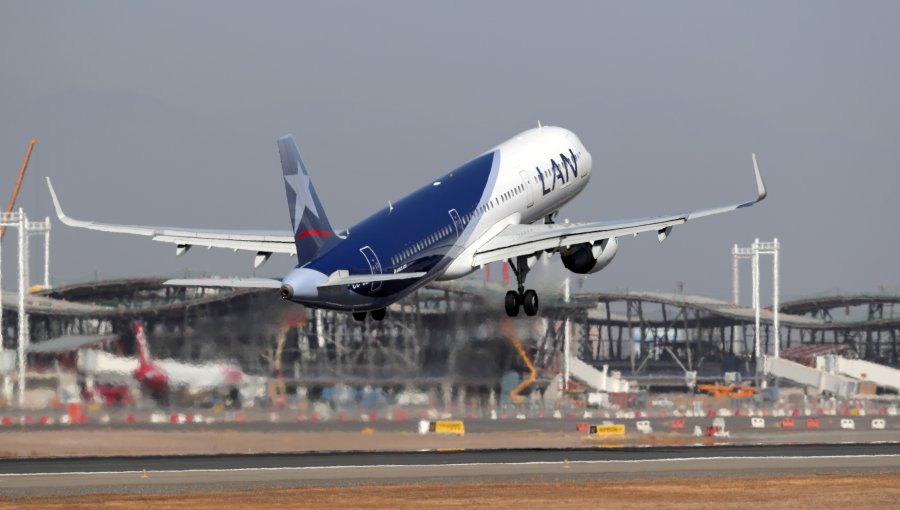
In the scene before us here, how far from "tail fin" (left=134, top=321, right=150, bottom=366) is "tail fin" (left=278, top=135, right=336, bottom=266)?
15.6m

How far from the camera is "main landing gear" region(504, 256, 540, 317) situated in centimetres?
5762

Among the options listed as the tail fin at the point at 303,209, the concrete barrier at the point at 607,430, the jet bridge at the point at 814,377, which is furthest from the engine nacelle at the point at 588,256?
the jet bridge at the point at 814,377

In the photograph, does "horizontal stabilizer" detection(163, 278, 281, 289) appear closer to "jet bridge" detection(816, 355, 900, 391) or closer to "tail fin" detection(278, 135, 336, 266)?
"tail fin" detection(278, 135, 336, 266)

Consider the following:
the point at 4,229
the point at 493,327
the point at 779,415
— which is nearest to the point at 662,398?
the point at 779,415

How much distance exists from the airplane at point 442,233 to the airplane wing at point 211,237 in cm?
4

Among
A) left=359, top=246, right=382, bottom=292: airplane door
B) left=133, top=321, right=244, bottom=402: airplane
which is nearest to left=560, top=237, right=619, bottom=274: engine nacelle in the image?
left=359, top=246, right=382, bottom=292: airplane door

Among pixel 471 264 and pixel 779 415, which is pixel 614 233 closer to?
pixel 471 264

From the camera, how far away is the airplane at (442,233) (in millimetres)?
49094

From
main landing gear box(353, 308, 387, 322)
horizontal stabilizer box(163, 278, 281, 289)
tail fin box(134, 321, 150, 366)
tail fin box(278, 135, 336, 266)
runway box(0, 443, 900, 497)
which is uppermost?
tail fin box(278, 135, 336, 266)

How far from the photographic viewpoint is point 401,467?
63656 mm

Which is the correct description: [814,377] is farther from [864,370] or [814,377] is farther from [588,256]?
[588,256]

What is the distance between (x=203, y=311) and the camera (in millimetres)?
65375

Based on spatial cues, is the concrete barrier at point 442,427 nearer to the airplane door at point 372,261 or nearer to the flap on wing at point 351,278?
the airplane door at point 372,261

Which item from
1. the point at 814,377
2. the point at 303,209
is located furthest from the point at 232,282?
the point at 814,377
